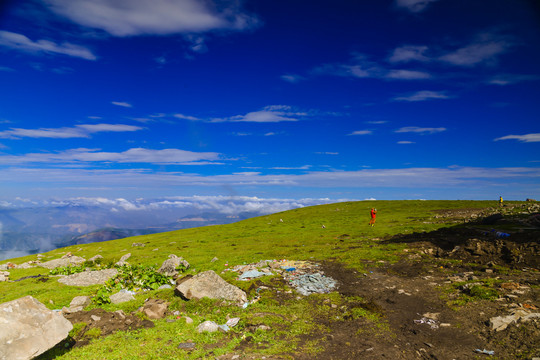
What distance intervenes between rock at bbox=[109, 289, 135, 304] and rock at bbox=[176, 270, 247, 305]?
9.70 feet

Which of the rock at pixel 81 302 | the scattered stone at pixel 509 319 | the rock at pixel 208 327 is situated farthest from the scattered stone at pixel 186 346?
the scattered stone at pixel 509 319

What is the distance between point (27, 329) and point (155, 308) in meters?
5.79

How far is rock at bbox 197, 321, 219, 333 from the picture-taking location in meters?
11.8

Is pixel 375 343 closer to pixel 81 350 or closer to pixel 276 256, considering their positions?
pixel 81 350

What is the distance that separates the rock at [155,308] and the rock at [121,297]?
1706 mm

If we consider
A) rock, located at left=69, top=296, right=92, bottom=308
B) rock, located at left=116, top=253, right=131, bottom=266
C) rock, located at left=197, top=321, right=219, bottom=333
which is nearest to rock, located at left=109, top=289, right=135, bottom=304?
rock, located at left=69, top=296, right=92, bottom=308

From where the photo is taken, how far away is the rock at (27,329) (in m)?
8.52

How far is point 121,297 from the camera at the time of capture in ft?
51.8

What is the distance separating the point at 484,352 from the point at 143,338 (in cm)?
1282

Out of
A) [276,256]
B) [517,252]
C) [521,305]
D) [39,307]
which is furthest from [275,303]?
[517,252]

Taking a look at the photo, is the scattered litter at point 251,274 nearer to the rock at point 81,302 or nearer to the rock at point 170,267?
the rock at point 170,267

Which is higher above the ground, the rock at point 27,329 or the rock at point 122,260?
the rock at point 27,329

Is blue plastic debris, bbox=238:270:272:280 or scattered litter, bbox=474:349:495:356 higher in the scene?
scattered litter, bbox=474:349:495:356

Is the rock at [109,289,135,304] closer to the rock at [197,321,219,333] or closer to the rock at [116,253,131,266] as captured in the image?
the rock at [197,321,219,333]
